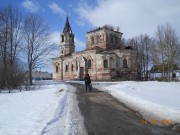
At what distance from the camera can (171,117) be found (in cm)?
1011

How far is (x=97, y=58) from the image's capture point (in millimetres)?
54094

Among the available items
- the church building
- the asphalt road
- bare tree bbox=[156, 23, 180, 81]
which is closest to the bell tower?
the church building

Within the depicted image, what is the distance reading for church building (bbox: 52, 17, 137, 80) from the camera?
52.2 m

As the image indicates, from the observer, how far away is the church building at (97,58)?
52188mm

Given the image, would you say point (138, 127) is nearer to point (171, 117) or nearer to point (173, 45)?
point (171, 117)

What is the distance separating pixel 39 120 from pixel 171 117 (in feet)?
17.8

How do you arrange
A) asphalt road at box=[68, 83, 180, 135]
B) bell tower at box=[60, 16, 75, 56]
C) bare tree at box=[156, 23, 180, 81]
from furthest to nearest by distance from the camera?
1. bell tower at box=[60, 16, 75, 56]
2. bare tree at box=[156, 23, 180, 81]
3. asphalt road at box=[68, 83, 180, 135]

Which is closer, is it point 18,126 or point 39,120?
point 18,126

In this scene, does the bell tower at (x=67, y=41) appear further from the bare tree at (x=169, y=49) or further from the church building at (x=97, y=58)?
the bare tree at (x=169, y=49)

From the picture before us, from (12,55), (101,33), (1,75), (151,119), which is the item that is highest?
(101,33)

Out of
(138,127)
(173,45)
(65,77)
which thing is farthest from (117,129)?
(65,77)

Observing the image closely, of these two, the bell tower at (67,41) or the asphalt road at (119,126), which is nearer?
the asphalt road at (119,126)

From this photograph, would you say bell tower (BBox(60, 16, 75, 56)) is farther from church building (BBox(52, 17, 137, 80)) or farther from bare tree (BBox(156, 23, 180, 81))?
bare tree (BBox(156, 23, 180, 81))

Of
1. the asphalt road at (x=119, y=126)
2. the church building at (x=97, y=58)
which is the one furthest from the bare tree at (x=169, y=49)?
the asphalt road at (x=119, y=126)
